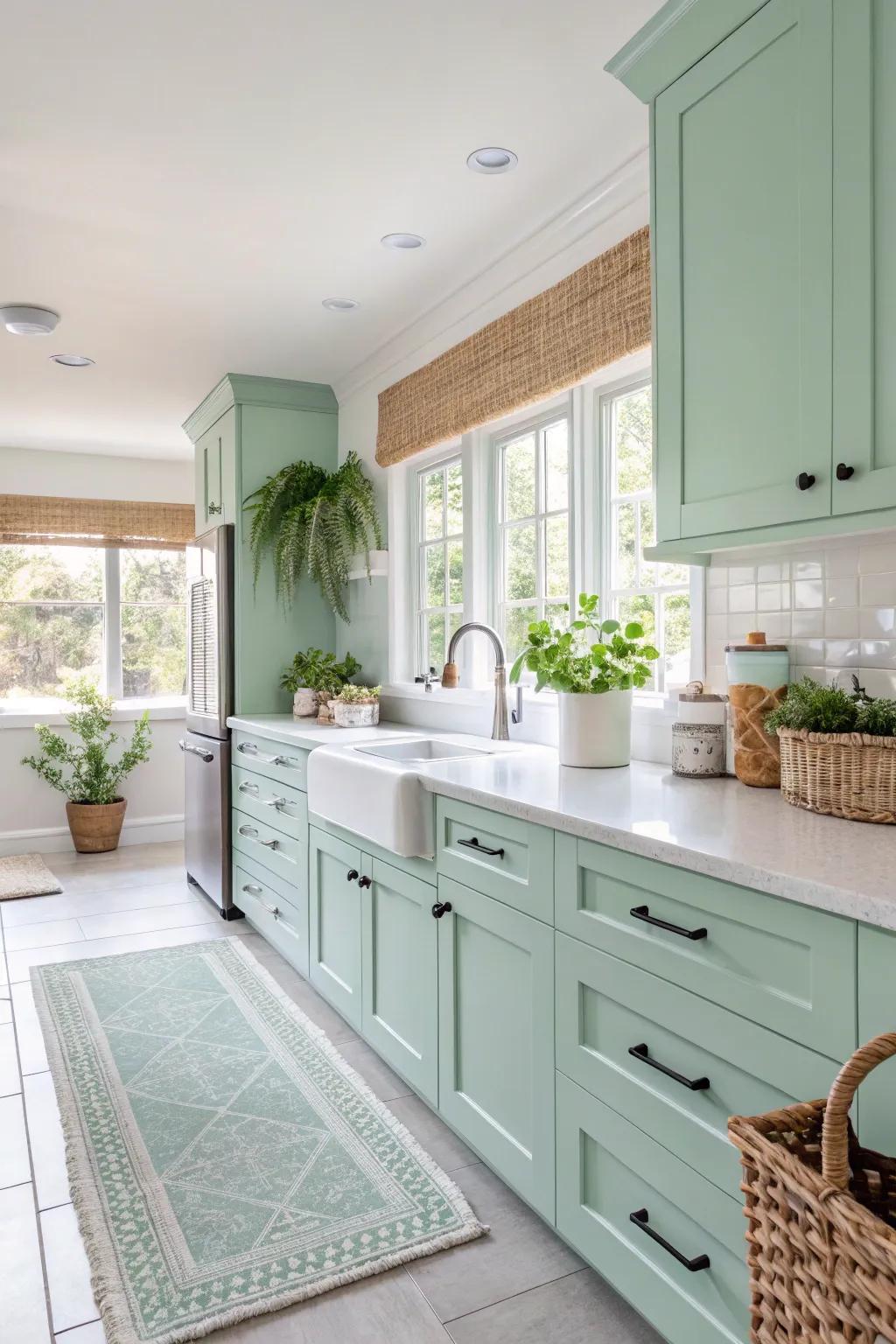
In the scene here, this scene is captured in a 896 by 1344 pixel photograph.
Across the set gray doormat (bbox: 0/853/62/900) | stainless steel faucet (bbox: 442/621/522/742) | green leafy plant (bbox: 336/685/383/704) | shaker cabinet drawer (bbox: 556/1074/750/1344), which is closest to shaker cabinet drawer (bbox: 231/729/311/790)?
green leafy plant (bbox: 336/685/383/704)

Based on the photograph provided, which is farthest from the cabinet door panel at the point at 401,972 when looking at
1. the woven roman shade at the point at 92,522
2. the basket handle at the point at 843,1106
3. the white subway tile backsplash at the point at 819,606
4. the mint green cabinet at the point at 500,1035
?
the woven roman shade at the point at 92,522

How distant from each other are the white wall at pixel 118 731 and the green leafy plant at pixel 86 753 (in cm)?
13

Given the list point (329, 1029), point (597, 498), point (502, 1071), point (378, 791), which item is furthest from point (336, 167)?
point (329, 1029)

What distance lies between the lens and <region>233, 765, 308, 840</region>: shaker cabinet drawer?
10.5 ft

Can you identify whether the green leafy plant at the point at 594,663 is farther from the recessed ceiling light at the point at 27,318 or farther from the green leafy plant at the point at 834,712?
the recessed ceiling light at the point at 27,318

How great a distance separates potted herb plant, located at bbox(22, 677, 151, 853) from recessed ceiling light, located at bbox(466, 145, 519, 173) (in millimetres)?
4156

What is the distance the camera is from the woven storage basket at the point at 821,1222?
0.90 metres

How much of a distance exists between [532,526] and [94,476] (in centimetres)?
390

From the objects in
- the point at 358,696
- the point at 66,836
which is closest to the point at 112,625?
the point at 66,836

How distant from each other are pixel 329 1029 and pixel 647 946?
1721 mm

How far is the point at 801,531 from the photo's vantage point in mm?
1641

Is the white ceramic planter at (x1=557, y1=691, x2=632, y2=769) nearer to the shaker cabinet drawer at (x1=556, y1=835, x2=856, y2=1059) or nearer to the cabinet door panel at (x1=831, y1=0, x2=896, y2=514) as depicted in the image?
the shaker cabinet drawer at (x1=556, y1=835, x2=856, y2=1059)

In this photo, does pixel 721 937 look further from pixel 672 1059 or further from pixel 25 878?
pixel 25 878

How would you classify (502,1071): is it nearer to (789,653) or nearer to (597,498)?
(789,653)
